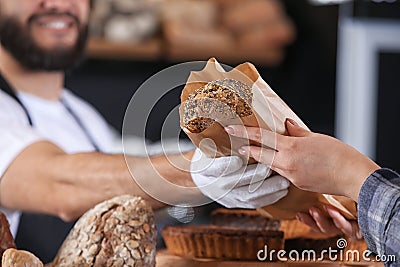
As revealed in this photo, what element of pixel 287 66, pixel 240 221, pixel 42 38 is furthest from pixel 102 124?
pixel 287 66

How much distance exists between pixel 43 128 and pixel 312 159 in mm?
870

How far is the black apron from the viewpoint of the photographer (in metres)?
1.60

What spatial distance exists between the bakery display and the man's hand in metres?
0.08

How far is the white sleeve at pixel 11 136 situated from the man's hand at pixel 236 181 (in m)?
0.51

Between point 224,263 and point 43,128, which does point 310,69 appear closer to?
point 43,128

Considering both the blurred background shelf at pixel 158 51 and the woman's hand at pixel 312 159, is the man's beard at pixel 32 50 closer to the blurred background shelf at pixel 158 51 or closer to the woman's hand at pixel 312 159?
the woman's hand at pixel 312 159

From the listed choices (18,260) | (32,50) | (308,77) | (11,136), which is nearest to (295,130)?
(18,260)

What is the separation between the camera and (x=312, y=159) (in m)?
0.91

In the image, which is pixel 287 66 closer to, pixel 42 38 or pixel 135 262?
pixel 42 38

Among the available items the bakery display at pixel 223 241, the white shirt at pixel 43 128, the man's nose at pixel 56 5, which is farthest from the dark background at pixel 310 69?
the bakery display at pixel 223 241

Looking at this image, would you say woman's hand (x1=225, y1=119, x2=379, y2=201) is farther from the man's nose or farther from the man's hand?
the man's nose

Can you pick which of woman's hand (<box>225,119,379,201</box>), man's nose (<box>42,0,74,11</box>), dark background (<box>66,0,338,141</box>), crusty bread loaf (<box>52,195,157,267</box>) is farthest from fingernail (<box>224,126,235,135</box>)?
dark background (<box>66,0,338,141</box>)

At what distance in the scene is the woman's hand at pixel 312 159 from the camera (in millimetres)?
908

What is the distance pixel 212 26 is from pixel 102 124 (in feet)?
3.86
